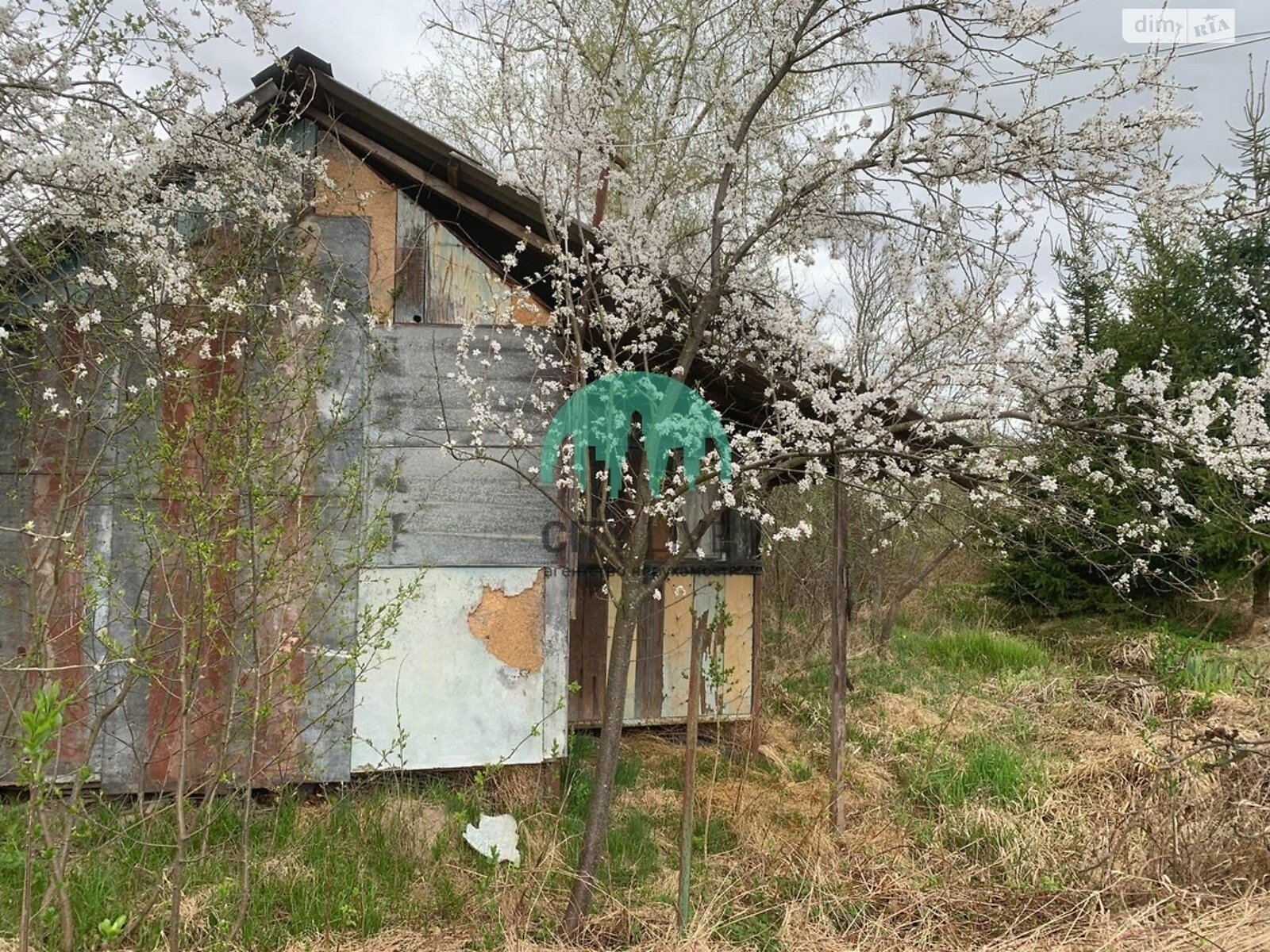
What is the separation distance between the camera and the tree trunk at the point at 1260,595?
1074 cm

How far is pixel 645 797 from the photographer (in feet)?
19.1

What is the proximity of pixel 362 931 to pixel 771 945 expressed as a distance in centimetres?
199

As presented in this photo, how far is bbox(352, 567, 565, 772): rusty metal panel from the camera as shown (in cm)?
520

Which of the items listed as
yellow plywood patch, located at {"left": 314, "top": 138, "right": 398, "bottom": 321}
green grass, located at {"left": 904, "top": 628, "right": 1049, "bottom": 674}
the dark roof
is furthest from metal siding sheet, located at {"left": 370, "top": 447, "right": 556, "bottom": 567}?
green grass, located at {"left": 904, "top": 628, "right": 1049, "bottom": 674}

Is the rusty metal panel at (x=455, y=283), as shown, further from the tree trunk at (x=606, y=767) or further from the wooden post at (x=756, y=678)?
the wooden post at (x=756, y=678)

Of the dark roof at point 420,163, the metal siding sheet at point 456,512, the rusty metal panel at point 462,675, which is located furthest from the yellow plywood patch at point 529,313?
the rusty metal panel at point 462,675

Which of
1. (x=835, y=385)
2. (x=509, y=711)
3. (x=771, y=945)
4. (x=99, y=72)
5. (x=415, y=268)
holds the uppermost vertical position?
(x=99, y=72)

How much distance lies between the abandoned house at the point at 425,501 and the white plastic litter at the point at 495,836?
1.72ft

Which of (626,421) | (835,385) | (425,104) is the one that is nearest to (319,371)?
(626,421)

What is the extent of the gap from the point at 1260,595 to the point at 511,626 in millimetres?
10842

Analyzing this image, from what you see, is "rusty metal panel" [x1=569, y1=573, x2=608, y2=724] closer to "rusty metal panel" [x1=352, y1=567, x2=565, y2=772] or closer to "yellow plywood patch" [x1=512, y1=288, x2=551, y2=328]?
"rusty metal panel" [x1=352, y1=567, x2=565, y2=772]

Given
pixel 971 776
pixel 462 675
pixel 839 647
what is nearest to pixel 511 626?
pixel 462 675

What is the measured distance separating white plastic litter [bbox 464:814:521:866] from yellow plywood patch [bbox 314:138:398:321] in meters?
3.29

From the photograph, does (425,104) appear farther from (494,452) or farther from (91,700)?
(91,700)
